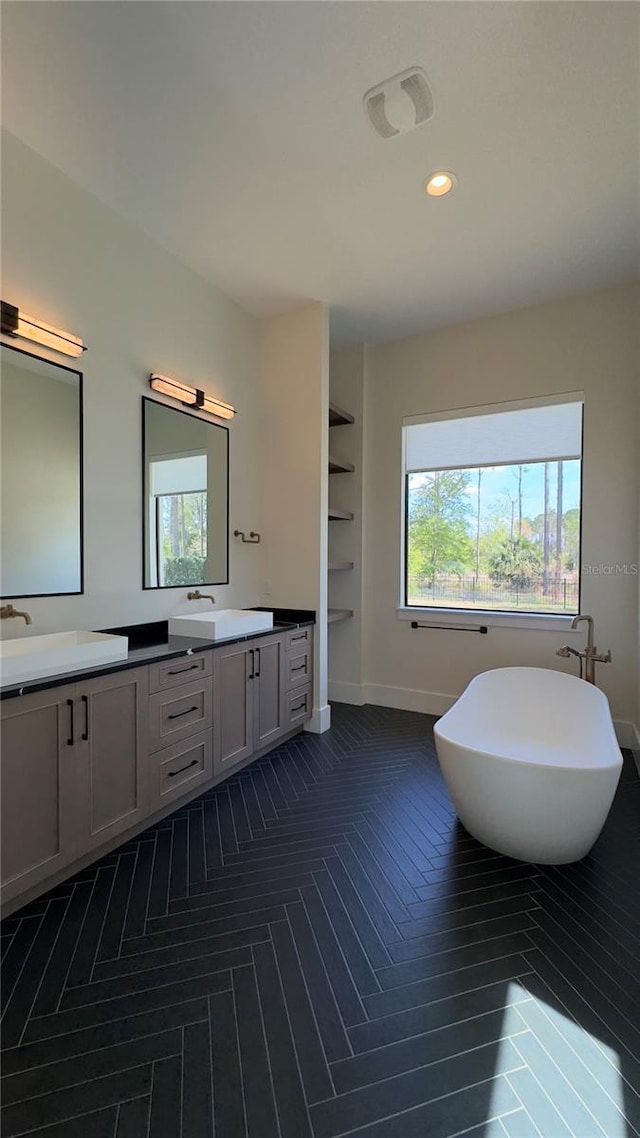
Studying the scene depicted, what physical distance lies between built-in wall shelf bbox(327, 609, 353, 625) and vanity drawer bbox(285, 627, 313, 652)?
0.41 meters

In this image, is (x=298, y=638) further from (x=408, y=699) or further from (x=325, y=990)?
(x=325, y=990)

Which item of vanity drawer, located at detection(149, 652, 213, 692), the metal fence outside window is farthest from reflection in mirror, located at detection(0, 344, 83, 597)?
the metal fence outside window

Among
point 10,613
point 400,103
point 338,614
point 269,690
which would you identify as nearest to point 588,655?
point 338,614

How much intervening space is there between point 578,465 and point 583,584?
96 cm

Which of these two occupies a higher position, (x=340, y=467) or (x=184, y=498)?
(x=340, y=467)

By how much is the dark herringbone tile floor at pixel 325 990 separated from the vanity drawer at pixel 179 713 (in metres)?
0.49

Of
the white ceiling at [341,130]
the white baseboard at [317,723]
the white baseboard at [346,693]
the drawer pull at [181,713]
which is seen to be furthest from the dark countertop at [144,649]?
the white ceiling at [341,130]

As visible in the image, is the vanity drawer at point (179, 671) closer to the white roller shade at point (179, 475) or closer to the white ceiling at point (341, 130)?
the white roller shade at point (179, 475)

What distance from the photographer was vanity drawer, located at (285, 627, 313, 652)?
11.3ft

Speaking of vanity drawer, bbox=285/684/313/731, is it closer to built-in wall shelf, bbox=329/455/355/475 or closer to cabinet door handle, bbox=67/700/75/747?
cabinet door handle, bbox=67/700/75/747

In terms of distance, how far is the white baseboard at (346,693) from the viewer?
175 inches

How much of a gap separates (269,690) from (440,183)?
10.5 feet

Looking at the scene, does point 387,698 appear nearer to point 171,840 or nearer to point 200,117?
point 171,840

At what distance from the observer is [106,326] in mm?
2660
